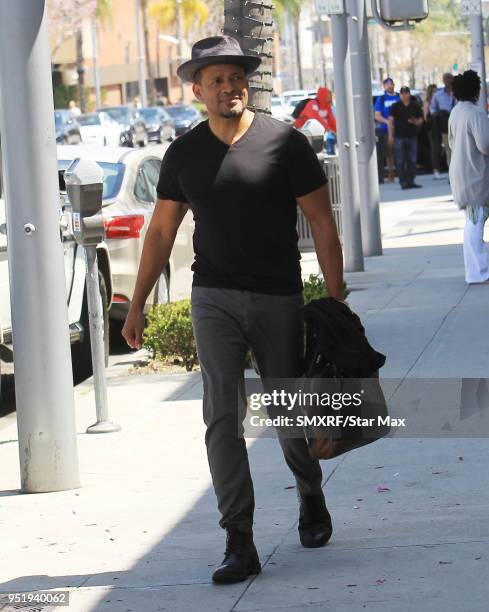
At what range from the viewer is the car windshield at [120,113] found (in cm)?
5291

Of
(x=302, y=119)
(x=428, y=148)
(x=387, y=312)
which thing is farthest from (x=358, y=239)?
(x=428, y=148)

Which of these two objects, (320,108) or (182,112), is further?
(182,112)

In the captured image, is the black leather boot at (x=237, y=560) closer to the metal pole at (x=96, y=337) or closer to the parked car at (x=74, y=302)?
the metal pole at (x=96, y=337)

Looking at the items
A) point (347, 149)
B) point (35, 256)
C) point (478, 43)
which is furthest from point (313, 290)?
point (478, 43)

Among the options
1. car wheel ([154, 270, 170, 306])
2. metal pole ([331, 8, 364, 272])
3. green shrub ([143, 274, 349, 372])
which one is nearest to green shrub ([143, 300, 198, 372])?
green shrub ([143, 274, 349, 372])

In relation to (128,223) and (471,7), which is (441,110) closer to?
(471,7)

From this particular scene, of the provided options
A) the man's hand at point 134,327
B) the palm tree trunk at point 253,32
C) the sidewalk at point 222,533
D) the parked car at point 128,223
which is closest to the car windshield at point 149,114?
the parked car at point 128,223

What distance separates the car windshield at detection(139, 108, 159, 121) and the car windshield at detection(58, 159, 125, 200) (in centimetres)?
3973

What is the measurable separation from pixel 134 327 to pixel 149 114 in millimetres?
47324

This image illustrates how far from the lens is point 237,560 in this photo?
5457 millimetres

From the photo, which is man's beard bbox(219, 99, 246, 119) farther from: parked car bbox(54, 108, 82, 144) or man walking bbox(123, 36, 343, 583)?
parked car bbox(54, 108, 82, 144)

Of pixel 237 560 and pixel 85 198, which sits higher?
pixel 85 198

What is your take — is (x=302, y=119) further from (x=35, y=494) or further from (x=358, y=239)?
(x=35, y=494)

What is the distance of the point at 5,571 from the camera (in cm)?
582
